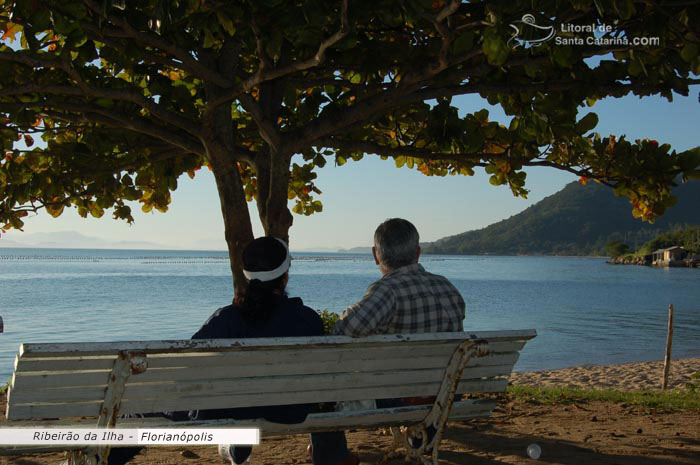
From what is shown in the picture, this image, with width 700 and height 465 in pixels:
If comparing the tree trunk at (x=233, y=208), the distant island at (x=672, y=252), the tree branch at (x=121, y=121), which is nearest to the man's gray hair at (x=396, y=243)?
the tree trunk at (x=233, y=208)

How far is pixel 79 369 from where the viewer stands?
9.32ft

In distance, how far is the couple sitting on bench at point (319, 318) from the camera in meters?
3.41

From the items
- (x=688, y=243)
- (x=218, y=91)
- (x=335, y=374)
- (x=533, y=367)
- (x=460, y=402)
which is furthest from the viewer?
(x=688, y=243)

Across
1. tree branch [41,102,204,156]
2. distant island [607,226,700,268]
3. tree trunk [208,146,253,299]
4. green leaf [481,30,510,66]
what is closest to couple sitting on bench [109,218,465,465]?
green leaf [481,30,510,66]

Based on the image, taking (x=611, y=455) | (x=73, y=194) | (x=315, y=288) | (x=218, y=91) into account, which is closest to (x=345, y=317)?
(x=611, y=455)

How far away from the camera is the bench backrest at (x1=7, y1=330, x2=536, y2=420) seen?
281cm

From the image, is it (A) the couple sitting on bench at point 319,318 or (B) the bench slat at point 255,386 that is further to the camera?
(A) the couple sitting on bench at point 319,318

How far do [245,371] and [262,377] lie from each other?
105 millimetres

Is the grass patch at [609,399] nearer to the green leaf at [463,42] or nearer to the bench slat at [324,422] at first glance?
the bench slat at [324,422]

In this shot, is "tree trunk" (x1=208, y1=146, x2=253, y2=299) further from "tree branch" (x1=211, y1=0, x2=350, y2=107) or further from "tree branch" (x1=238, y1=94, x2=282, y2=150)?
"tree branch" (x1=211, y1=0, x2=350, y2=107)

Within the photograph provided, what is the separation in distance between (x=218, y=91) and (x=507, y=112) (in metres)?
2.76

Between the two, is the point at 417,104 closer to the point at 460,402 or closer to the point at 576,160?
the point at 576,160

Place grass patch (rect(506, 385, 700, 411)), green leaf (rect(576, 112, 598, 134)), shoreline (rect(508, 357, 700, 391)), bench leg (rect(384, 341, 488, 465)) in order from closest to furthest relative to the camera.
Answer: bench leg (rect(384, 341, 488, 465)) < green leaf (rect(576, 112, 598, 134)) < grass patch (rect(506, 385, 700, 411)) < shoreline (rect(508, 357, 700, 391))

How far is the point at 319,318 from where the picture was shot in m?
3.55
